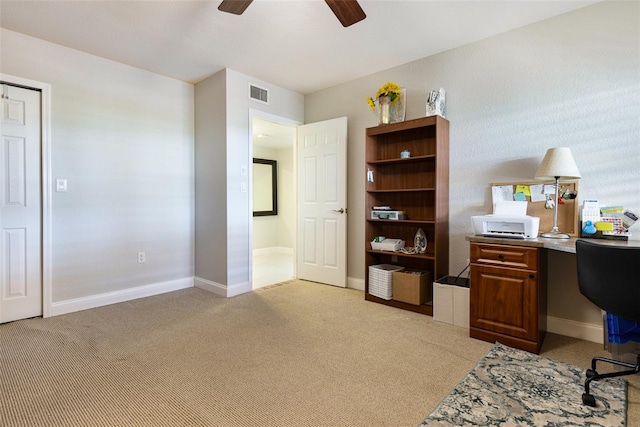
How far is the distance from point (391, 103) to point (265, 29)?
1.44 metres

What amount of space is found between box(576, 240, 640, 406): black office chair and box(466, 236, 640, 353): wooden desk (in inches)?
13.3

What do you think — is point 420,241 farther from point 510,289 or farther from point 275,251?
point 275,251

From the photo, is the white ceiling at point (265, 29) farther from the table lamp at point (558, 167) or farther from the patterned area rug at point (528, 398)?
the patterned area rug at point (528, 398)

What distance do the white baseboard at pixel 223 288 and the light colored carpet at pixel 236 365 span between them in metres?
0.42

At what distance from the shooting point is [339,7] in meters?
2.04

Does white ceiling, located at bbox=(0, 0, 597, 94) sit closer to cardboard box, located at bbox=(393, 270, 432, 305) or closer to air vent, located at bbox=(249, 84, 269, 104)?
air vent, located at bbox=(249, 84, 269, 104)

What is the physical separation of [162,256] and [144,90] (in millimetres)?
1866

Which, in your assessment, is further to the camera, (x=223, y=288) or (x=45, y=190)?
(x=223, y=288)

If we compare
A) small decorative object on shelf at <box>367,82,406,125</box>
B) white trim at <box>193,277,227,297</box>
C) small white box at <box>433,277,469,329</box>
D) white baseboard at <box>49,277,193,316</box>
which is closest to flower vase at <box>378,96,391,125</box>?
small decorative object on shelf at <box>367,82,406,125</box>

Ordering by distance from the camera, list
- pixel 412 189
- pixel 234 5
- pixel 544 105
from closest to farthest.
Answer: pixel 234 5 < pixel 544 105 < pixel 412 189

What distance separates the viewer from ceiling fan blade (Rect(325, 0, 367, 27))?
78.5 inches

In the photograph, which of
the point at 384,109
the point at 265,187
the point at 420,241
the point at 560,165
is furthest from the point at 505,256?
the point at 265,187

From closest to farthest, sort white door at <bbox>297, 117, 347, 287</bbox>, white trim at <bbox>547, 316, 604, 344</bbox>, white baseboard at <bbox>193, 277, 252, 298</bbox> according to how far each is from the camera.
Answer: white trim at <bbox>547, 316, 604, 344</bbox> < white baseboard at <bbox>193, 277, 252, 298</bbox> < white door at <bbox>297, 117, 347, 287</bbox>

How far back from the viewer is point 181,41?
117 inches
